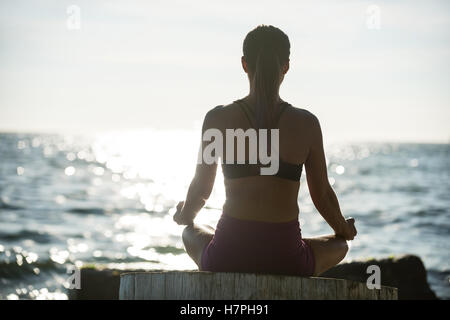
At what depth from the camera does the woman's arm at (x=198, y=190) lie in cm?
380

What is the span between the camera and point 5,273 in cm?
1256

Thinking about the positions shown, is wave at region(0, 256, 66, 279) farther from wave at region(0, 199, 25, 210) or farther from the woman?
the woman

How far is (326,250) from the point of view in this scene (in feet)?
12.7

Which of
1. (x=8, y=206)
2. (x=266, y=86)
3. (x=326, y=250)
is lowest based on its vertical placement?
(x=326, y=250)

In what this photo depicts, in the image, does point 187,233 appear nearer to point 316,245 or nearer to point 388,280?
point 316,245

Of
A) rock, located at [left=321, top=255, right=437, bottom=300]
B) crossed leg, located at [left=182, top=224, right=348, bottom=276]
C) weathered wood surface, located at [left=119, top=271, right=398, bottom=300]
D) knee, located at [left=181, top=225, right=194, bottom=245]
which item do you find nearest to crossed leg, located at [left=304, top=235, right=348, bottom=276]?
crossed leg, located at [left=182, top=224, right=348, bottom=276]

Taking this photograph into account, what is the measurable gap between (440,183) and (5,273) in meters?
34.5

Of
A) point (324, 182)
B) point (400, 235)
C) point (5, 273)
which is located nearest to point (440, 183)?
point (400, 235)

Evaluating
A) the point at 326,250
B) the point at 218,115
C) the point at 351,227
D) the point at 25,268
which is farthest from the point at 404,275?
the point at 25,268

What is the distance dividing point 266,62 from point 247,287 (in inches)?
50.7

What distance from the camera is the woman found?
3.51 m

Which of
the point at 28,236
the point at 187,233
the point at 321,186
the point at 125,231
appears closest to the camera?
the point at 321,186

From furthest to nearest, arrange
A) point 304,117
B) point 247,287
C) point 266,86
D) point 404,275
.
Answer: point 404,275 → point 304,117 → point 266,86 → point 247,287
